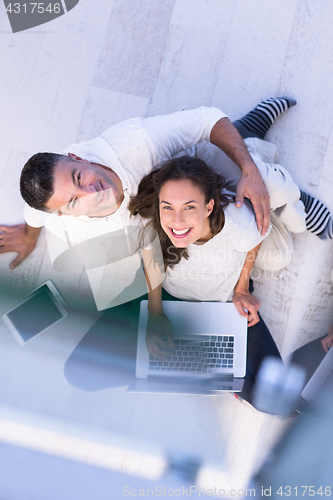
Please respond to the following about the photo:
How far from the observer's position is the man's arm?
1016mm

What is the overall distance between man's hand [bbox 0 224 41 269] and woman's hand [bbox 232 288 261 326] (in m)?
0.82

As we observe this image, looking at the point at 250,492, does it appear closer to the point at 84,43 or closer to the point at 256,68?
the point at 256,68

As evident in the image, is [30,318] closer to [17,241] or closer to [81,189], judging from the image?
[17,241]

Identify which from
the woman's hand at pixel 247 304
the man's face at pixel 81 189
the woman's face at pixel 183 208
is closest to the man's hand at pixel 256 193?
the woman's face at pixel 183 208

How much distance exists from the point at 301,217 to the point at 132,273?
26.4 inches

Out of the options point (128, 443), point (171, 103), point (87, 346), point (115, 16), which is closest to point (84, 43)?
point (115, 16)

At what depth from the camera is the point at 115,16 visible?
4.64 ft

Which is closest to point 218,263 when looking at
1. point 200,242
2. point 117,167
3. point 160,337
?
point 200,242

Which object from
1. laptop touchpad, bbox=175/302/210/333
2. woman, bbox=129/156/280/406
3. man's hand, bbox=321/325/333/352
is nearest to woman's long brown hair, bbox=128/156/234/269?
woman, bbox=129/156/280/406

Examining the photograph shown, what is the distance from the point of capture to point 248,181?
3.34 feet

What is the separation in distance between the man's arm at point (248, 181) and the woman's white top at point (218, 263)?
0.09ft

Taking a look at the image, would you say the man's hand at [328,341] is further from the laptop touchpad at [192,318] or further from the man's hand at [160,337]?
the man's hand at [160,337]

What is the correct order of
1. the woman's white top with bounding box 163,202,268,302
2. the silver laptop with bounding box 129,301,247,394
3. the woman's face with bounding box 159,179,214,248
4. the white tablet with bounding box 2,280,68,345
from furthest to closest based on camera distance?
the white tablet with bounding box 2,280,68,345 → the silver laptop with bounding box 129,301,247,394 → the woman's white top with bounding box 163,202,268,302 → the woman's face with bounding box 159,179,214,248

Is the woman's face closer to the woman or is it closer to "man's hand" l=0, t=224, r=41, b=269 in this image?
the woman
